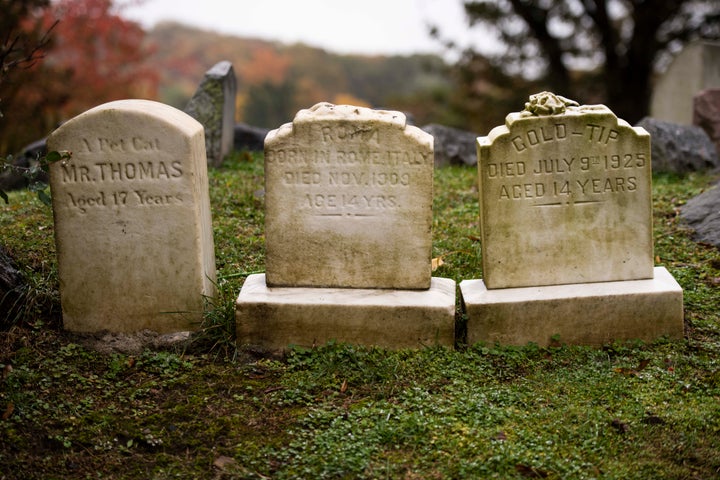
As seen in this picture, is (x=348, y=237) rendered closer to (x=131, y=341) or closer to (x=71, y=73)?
(x=131, y=341)

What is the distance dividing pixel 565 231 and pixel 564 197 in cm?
21

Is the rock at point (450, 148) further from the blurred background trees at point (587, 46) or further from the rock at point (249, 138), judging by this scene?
the blurred background trees at point (587, 46)

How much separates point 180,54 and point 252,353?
64.8 ft

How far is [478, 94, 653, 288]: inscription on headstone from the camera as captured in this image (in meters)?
5.00

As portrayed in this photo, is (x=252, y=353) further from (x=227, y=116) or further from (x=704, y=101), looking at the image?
(x=704, y=101)

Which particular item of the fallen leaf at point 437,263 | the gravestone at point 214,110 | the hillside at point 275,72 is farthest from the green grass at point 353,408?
the hillside at point 275,72

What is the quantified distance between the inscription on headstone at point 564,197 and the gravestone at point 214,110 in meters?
4.83

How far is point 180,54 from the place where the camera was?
919 inches

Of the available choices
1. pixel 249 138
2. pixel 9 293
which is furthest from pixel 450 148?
pixel 9 293

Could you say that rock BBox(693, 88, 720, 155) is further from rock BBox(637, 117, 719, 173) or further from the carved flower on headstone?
the carved flower on headstone

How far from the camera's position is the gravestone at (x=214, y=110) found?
9266mm

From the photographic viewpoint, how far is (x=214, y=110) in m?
9.45

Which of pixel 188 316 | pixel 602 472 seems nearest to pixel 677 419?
pixel 602 472

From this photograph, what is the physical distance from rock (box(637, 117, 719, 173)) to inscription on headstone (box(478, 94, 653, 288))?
13.0 feet
